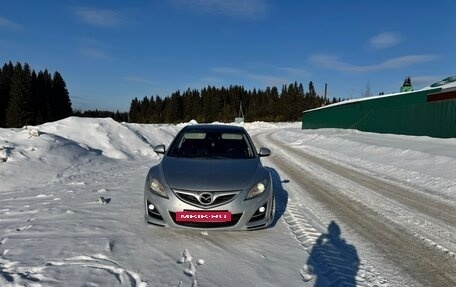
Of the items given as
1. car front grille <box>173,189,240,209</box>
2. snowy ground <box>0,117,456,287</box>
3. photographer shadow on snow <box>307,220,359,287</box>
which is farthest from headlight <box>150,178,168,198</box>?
photographer shadow on snow <box>307,220,359,287</box>

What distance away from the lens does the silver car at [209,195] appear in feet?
15.1

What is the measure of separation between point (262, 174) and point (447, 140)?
18.7 metres

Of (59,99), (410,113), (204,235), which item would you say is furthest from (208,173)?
(59,99)

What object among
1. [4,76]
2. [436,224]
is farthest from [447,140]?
[4,76]

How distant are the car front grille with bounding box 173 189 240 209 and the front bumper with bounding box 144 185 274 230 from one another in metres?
0.04

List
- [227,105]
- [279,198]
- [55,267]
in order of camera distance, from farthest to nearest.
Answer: [227,105] < [279,198] < [55,267]

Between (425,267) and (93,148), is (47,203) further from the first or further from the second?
(93,148)

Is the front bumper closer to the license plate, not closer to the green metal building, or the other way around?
the license plate

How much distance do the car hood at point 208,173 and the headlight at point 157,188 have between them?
12cm

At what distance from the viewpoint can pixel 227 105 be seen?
121m

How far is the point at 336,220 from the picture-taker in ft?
20.3

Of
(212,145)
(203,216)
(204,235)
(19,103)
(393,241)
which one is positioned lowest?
(393,241)

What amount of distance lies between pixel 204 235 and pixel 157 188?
92 centimetres

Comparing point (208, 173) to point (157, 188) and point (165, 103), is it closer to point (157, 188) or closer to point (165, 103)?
point (157, 188)
